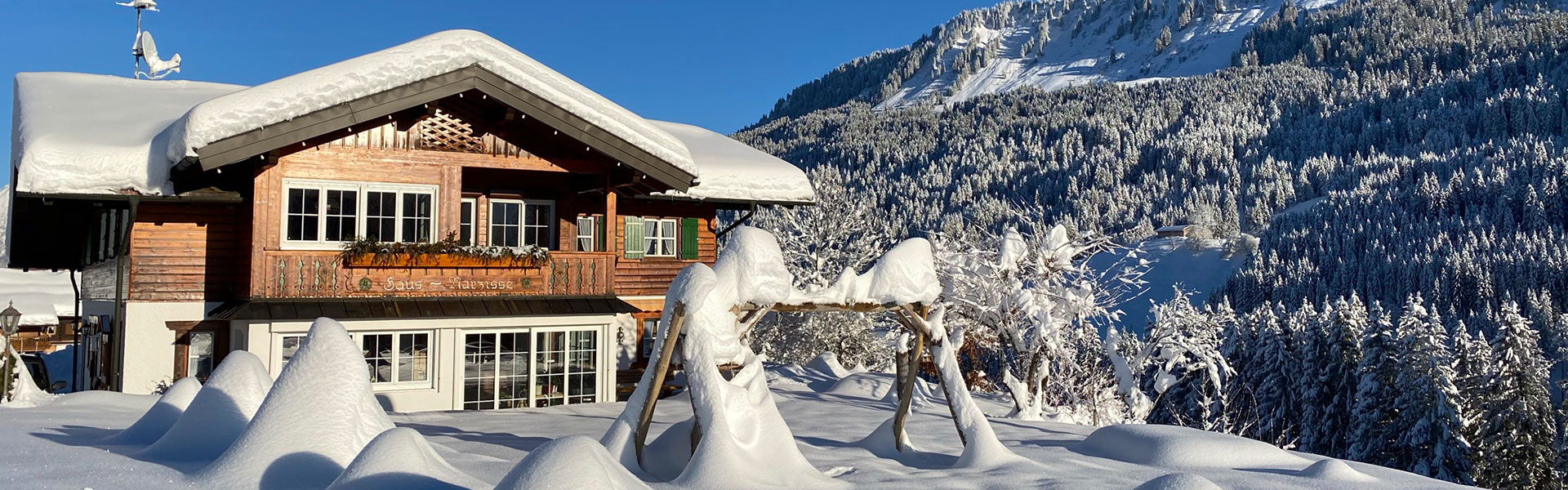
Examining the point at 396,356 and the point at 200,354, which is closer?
the point at 200,354

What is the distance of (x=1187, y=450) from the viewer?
10453 mm

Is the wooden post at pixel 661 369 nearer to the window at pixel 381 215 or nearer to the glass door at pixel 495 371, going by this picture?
→ the glass door at pixel 495 371

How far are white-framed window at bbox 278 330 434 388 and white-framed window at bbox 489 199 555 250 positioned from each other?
2.65m

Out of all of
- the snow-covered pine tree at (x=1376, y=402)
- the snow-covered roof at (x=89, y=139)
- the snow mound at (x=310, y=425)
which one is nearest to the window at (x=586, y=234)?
the snow-covered roof at (x=89, y=139)

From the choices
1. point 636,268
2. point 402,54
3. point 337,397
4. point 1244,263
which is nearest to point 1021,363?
point 636,268

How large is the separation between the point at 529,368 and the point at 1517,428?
47.5m

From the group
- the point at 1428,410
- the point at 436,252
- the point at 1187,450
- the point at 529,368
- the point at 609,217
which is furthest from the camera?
the point at 1428,410

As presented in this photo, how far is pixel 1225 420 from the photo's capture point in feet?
66.6

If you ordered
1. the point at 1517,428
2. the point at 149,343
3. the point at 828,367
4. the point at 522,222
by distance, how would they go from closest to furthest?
the point at 149,343, the point at 522,222, the point at 828,367, the point at 1517,428

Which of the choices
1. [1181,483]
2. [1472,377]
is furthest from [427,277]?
[1472,377]

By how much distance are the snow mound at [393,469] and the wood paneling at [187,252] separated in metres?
10.8

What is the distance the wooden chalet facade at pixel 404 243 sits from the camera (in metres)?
15.4

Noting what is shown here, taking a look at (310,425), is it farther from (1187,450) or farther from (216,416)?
(1187,450)

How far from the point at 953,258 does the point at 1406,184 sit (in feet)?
554
